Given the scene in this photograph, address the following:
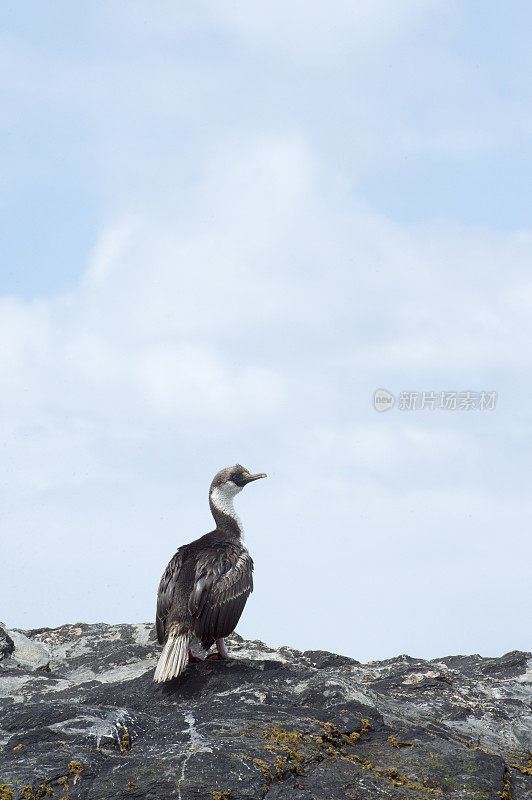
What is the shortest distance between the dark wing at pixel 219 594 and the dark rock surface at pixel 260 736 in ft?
2.00

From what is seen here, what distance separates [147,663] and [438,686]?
3750 mm

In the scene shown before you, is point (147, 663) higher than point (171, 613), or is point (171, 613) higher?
point (171, 613)

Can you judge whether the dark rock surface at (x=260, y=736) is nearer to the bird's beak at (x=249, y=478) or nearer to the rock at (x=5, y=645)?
the rock at (x=5, y=645)

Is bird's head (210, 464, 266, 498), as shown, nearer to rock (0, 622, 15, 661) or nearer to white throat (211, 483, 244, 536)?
white throat (211, 483, 244, 536)

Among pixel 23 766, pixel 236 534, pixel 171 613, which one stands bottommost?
pixel 23 766

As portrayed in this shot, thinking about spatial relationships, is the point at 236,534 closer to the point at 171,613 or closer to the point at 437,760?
the point at 171,613

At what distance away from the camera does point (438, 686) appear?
9.91 m

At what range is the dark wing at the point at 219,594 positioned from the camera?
9742mm

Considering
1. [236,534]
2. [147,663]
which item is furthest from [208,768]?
[236,534]

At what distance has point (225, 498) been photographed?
12.0 metres

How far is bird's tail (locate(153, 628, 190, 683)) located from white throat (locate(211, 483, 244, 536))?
263 centimetres

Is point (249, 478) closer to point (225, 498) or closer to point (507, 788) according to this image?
point (225, 498)

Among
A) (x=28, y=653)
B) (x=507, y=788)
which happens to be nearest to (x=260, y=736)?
(x=507, y=788)

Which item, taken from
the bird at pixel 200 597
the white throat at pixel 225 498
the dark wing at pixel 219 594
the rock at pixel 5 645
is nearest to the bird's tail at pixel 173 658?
the bird at pixel 200 597
